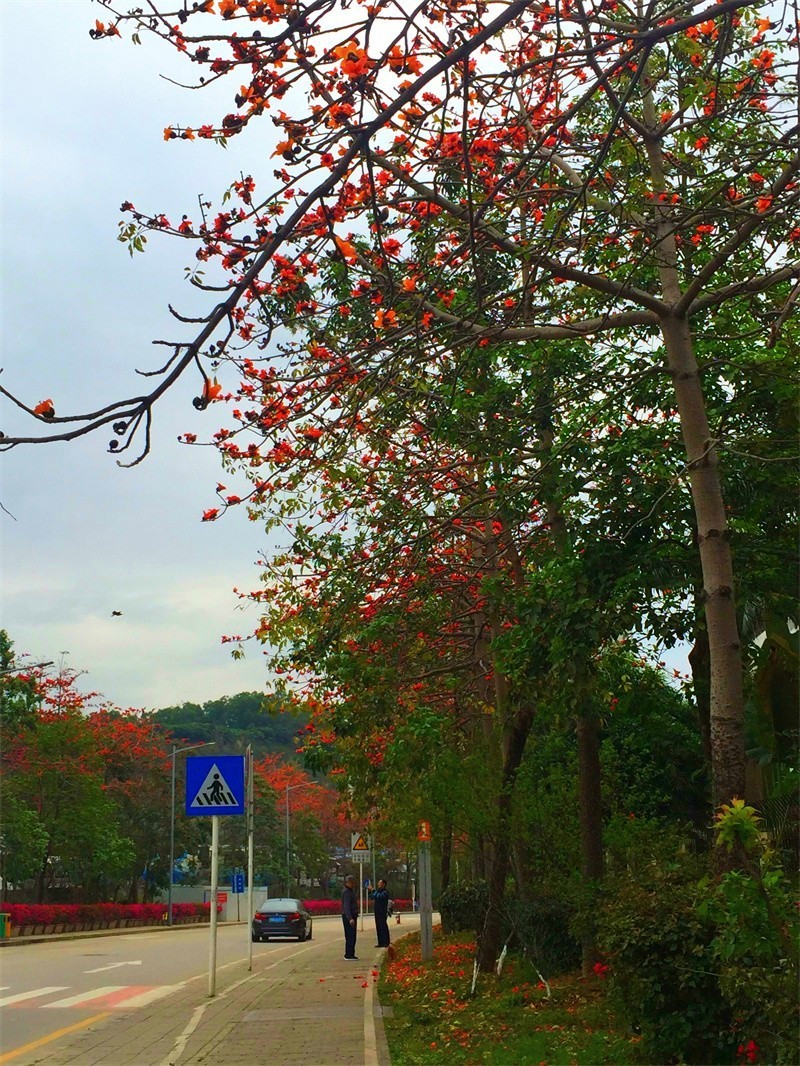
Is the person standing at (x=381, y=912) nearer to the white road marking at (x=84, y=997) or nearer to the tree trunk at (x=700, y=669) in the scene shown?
the white road marking at (x=84, y=997)

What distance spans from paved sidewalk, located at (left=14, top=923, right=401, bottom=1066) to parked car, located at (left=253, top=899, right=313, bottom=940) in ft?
57.9

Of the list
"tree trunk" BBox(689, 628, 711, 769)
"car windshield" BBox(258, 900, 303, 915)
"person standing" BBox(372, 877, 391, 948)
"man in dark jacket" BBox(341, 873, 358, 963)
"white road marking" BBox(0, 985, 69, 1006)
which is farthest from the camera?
"car windshield" BBox(258, 900, 303, 915)

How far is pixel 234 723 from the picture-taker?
110 meters

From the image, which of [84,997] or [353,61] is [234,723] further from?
[353,61]

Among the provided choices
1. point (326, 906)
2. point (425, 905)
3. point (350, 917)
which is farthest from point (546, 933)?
point (326, 906)

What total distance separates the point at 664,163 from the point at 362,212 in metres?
3.39

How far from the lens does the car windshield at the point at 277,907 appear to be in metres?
36.0

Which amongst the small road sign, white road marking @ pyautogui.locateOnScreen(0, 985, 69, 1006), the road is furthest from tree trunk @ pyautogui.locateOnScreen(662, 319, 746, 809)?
the small road sign

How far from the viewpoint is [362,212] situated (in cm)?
941

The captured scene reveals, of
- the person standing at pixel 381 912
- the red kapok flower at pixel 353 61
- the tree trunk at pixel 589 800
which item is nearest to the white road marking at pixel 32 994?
the tree trunk at pixel 589 800

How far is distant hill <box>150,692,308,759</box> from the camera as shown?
100 meters

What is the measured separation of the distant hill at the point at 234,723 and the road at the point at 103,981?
68636 mm

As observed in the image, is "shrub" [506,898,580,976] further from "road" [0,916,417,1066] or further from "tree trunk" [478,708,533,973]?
"road" [0,916,417,1066]

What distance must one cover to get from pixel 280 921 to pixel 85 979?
16.8m
